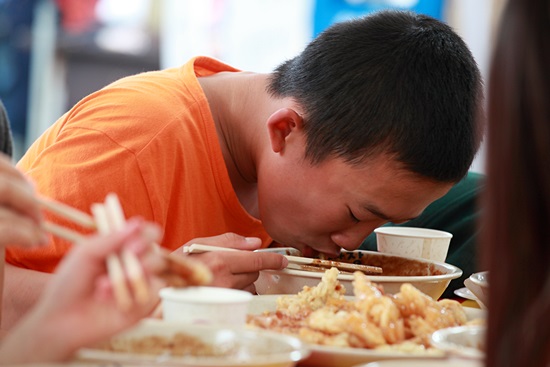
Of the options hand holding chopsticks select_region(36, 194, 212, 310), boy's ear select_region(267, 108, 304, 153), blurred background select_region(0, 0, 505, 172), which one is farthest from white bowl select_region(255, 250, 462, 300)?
blurred background select_region(0, 0, 505, 172)

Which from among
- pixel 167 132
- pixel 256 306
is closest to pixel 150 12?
pixel 167 132

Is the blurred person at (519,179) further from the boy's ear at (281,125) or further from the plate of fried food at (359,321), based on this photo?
the boy's ear at (281,125)

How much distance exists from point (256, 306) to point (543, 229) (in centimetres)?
71

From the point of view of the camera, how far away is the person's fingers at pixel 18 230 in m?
0.86

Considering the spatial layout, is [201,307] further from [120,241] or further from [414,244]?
[414,244]

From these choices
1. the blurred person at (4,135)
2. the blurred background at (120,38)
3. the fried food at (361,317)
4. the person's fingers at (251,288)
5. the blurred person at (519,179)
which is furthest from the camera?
the blurred background at (120,38)

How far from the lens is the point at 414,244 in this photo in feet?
6.09

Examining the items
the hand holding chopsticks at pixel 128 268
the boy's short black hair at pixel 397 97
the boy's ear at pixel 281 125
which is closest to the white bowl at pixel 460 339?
the hand holding chopsticks at pixel 128 268

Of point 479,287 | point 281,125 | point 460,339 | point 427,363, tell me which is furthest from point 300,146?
point 427,363

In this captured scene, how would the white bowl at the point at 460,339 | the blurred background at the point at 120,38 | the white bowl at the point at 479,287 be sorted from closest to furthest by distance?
the white bowl at the point at 460,339 < the white bowl at the point at 479,287 < the blurred background at the point at 120,38

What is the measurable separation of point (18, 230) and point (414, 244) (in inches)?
46.1

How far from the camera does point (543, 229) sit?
2.30ft

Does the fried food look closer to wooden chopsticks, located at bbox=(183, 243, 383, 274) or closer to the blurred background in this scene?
wooden chopsticks, located at bbox=(183, 243, 383, 274)

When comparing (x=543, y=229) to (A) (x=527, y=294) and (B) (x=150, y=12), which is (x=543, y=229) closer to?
(A) (x=527, y=294)
